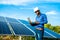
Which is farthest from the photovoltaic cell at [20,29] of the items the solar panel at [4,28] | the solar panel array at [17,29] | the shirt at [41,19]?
the shirt at [41,19]

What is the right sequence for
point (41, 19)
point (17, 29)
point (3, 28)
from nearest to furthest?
point (41, 19), point (3, 28), point (17, 29)

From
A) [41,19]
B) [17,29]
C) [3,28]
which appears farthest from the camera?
[17,29]

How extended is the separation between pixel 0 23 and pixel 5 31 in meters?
1.23

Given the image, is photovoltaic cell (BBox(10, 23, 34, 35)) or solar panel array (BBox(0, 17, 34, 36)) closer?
solar panel array (BBox(0, 17, 34, 36))

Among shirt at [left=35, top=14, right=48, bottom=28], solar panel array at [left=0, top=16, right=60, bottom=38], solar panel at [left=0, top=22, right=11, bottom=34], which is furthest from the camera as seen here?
solar panel array at [left=0, top=16, right=60, bottom=38]

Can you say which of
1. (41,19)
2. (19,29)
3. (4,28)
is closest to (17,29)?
(19,29)

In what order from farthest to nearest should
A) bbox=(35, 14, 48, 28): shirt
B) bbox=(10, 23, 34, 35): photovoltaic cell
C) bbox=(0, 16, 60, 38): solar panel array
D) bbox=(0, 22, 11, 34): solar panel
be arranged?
bbox=(10, 23, 34, 35): photovoltaic cell
bbox=(0, 16, 60, 38): solar panel array
bbox=(0, 22, 11, 34): solar panel
bbox=(35, 14, 48, 28): shirt

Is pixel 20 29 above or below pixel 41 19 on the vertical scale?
below

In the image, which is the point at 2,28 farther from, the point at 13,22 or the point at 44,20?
the point at 44,20

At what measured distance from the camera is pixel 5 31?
33.6 ft

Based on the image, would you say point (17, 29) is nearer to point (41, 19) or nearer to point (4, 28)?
point (4, 28)

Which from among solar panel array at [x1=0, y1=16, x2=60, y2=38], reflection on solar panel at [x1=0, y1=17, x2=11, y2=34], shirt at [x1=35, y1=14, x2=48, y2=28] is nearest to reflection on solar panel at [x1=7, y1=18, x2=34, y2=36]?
solar panel array at [x1=0, y1=16, x2=60, y2=38]

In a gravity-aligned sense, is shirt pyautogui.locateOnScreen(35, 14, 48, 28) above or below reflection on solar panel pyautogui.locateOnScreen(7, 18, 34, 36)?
above

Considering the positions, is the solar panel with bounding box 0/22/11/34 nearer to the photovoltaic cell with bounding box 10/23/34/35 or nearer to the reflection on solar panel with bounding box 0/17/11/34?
the reflection on solar panel with bounding box 0/17/11/34
